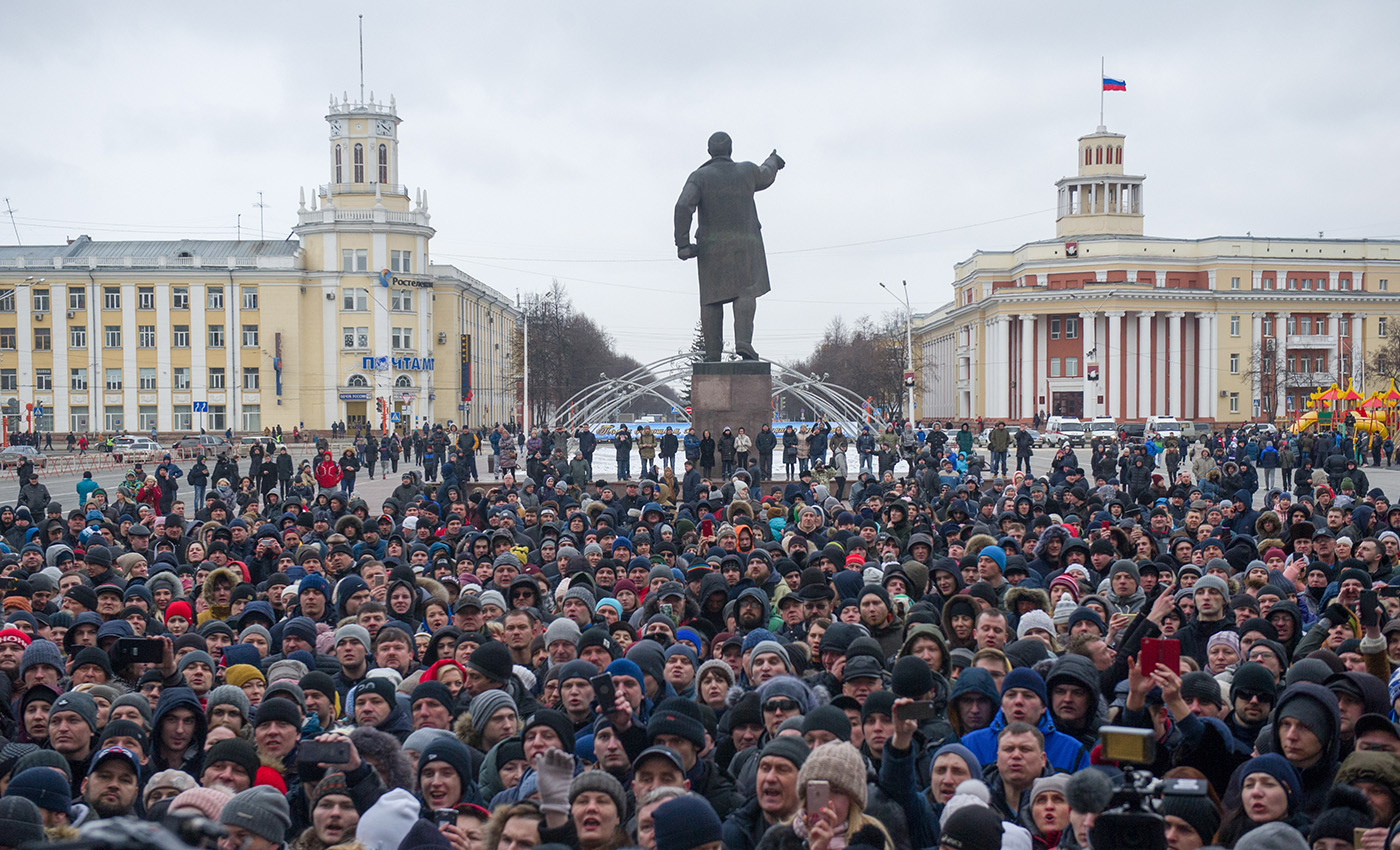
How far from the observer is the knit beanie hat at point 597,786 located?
15.0ft

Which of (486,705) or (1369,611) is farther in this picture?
(1369,611)

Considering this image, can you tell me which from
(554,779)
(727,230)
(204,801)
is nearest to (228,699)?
(204,801)

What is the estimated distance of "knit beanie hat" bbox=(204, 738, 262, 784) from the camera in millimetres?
5285

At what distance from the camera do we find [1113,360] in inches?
3337

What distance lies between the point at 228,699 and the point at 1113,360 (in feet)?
275

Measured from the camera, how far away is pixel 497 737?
19.7 ft

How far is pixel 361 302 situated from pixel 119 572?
66.2m

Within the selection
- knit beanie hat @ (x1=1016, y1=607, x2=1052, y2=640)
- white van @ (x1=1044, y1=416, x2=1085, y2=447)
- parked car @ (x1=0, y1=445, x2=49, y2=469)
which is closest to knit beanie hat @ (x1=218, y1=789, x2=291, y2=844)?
knit beanie hat @ (x1=1016, y1=607, x2=1052, y2=640)

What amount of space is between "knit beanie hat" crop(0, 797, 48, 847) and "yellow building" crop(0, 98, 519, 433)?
2785 inches

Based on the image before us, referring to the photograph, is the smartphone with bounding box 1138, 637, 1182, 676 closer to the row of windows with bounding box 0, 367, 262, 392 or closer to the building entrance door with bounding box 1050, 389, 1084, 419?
the row of windows with bounding box 0, 367, 262, 392

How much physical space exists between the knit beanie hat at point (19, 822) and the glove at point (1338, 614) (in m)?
6.38

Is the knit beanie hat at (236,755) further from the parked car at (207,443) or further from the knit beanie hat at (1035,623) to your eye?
the parked car at (207,443)

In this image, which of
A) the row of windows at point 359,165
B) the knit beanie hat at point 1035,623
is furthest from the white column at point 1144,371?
the knit beanie hat at point 1035,623

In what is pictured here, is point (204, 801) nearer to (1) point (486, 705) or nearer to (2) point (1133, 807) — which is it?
(1) point (486, 705)
